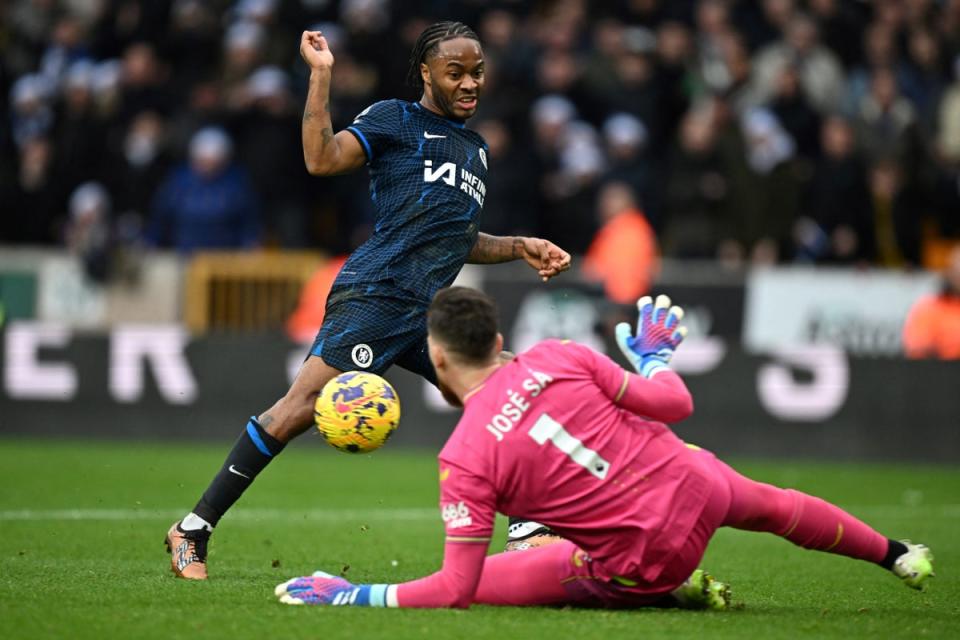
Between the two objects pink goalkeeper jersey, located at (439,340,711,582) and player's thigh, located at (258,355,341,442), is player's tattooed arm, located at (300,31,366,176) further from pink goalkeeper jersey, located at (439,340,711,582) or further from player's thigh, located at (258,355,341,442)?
A: pink goalkeeper jersey, located at (439,340,711,582)

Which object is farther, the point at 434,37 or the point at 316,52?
the point at 434,37

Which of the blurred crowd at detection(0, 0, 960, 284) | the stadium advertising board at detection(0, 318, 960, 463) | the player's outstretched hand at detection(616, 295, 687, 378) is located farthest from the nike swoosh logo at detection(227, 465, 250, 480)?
the blurred crowd at detection(0, 0, 960, 284)

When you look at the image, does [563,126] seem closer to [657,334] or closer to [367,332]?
[367,332]

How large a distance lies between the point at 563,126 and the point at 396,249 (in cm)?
1019

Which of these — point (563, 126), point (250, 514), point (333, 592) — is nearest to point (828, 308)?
point (563, 126)

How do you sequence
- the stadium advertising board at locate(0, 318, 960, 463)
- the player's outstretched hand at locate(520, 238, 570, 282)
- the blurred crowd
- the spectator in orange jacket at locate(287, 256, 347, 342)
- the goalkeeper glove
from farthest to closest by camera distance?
the spectator in orange jacket at locate(287, 256, 347, 342) < the blurred crowd < the stadium advertising board at locate(0, 318, 960, 463) < the player's outstretched hand at locate(520, 238, 570, 282) < the goalkeeper glove

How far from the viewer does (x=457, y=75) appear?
7430mm

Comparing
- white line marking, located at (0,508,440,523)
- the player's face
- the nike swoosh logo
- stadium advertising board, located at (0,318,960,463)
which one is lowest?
white line marking, located at (0,508,440,523)

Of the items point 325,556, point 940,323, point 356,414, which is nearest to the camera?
point 356,414

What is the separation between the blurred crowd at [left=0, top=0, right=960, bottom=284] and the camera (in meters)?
16.9

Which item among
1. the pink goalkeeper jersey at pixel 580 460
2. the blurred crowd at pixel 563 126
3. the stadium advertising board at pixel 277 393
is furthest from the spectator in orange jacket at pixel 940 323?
the pink goalkeeper jersey at pixel 580 460

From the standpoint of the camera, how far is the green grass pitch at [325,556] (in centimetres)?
584

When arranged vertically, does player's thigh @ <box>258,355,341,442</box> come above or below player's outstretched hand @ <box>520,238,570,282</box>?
below

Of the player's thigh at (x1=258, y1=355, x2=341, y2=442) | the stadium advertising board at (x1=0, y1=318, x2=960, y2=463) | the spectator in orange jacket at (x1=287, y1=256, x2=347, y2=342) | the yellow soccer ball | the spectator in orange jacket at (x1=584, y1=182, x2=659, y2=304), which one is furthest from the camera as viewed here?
the spectator in orange jacket at (x1=287, y1=256, x2=347, y2=342)
